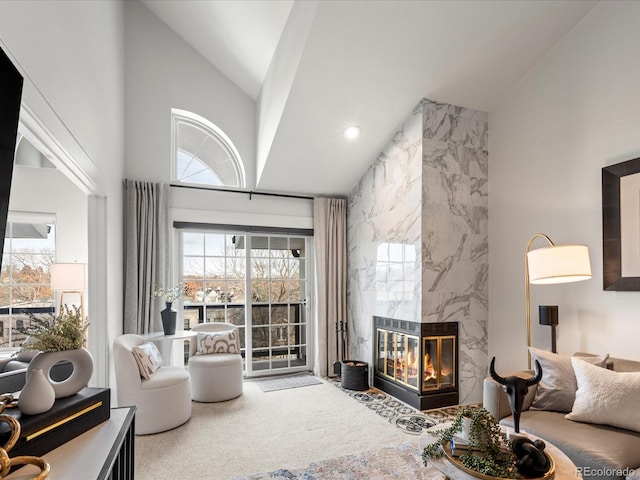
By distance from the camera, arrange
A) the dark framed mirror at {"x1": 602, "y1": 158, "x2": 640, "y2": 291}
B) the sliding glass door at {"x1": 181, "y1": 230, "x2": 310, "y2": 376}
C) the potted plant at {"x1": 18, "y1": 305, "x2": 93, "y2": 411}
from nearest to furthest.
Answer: the potted plant at {"x1": 18, "y1": 305, "x2": 93, "y2": 411} < the dark framed mirror at {"x1": 602, "y1": 158, "x2": 640, "y2": 291} < the sliding glass door at {"x1": 181, "y1": 230, "x2": 310, "y2": 376}

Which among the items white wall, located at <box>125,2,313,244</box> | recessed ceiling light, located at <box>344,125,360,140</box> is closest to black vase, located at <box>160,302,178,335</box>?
white wall, located at <box>125,2,313,244</box>

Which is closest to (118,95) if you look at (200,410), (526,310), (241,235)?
(241,235)

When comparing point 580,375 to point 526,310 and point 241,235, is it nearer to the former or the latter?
point 526,310

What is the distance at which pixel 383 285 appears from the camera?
4648 mm

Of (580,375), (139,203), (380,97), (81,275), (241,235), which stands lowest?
(580,375)

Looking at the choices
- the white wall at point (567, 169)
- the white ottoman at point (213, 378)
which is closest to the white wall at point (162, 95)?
the white ottoman at point (213, 378)

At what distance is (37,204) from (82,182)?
118 cm

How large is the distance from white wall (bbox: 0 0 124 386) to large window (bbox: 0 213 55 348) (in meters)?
0.34

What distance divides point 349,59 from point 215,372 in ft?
10.9

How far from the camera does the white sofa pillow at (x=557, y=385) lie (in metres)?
2.68

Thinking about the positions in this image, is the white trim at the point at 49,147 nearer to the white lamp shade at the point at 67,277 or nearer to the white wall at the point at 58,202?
the white lamp shade at the point at 67,277

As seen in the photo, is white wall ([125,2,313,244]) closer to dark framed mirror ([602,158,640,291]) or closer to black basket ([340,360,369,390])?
black basket ([340,360,369,390])

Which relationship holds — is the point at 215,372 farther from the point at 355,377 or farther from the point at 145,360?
the point at 355,377

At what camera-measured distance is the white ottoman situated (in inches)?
162
